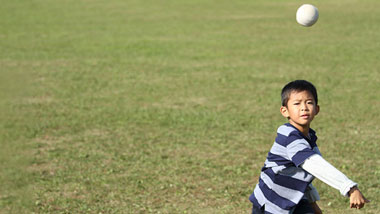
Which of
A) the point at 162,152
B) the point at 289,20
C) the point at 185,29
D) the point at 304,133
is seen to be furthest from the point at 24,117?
the point at 289,20

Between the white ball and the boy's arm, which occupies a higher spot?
the white ball

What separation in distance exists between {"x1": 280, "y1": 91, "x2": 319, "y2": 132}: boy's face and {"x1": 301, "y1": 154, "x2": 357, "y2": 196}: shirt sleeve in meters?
0.30

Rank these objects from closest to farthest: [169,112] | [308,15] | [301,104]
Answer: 1. [301,104]
2. [308,15]
3. [169,112]

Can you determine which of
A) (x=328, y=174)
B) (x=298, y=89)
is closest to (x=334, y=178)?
(x=328, y=174)

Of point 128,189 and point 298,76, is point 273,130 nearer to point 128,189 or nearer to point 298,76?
point 128,189

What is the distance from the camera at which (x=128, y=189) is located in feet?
21.9

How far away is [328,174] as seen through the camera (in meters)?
3.57

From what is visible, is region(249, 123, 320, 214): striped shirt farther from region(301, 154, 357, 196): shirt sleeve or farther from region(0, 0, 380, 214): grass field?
region(0, 0, 380, 214): grass field

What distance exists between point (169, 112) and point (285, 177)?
6.51 meters

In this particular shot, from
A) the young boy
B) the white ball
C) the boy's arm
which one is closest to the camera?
the boy's arm

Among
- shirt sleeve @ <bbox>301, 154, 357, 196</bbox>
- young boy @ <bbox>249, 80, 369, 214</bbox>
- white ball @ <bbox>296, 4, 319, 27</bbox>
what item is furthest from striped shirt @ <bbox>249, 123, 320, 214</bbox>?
white ball @ <bbox>296, 4, 319, 27</bbox>

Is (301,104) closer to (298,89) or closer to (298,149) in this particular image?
(298,89)

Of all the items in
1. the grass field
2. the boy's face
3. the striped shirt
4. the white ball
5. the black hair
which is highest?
the white ball

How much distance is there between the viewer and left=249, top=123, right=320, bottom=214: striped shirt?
388 centimetres
